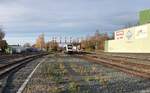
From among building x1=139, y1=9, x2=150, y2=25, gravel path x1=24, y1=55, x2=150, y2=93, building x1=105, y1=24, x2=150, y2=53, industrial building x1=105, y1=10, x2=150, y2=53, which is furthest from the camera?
building x1=139, y1=9, x2=150, y2=25

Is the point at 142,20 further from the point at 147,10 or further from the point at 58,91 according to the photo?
the point at 58,91

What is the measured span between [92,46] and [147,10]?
75231 mm

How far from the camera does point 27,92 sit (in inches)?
474

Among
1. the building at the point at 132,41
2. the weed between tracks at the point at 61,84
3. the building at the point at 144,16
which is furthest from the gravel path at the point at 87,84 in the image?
the building at the point at 144,16

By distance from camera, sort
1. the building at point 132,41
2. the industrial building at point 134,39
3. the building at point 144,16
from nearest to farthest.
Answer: the building at point 132,41 < the industrial building at point 134,39 < the building at point 144,16

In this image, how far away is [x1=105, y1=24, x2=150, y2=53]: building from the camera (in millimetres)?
79000

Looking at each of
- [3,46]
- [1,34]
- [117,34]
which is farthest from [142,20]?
[1,34]

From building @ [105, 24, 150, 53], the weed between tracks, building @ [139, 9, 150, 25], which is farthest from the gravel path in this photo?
Result: building @ [139, 9, 150, 25]

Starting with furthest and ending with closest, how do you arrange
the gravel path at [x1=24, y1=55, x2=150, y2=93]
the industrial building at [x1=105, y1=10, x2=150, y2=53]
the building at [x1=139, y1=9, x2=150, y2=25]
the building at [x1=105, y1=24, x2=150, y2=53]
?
the building at [x1=139, y1=9, x2=150, y2=25]
the industrial building at [x1=105, y1=10, x2=150, y2=53]
the building at [x1=105, y1=24, x2=150, y2=53]
the gravel path at [x1=24, y1=55, x2=150, y2=93]

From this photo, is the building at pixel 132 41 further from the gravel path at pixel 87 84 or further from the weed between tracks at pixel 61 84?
the weed between tracks at pixel 61 84

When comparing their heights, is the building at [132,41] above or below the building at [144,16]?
below

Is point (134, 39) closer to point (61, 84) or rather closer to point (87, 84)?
point (87, 84)

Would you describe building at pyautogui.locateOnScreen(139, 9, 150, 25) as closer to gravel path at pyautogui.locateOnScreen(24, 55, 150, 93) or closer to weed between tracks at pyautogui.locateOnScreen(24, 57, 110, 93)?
gravel path at pyautogui.locateOnScreen(24, 55, 150, 93)

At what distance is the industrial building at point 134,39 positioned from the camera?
79250mm
